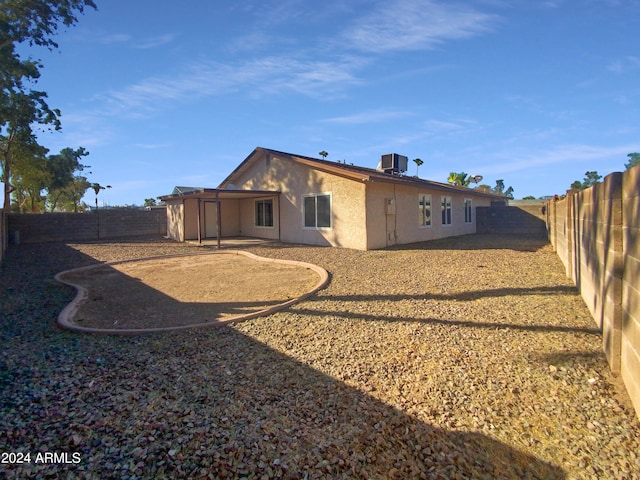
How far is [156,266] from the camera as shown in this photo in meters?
11.2

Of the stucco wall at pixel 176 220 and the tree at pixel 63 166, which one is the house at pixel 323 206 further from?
the tree at pixel 63 166

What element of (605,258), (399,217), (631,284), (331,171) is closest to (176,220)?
(331,171)

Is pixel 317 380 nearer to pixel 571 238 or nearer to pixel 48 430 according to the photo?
pixel 48 430

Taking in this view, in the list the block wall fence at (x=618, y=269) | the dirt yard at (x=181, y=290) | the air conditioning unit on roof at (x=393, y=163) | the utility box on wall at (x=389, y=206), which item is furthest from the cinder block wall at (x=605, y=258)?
the air conditioning unit on roof at (x=393, y=163)

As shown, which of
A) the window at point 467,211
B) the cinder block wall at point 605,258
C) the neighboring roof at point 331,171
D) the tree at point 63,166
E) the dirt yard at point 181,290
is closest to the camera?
the cinder block wall at point 605,258

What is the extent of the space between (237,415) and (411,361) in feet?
6.44

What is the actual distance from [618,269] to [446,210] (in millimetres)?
16449

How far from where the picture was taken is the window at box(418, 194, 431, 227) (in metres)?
16.8

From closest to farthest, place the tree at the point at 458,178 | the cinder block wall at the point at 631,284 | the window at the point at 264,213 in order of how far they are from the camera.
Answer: the cinder block wall at the point at 631,284 → the window at the point at 264,213 → the tree at the point at 458,178

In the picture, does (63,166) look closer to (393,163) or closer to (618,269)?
(393,163)

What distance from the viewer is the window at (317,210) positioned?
14.9m

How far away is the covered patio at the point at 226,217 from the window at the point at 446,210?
8504 mm

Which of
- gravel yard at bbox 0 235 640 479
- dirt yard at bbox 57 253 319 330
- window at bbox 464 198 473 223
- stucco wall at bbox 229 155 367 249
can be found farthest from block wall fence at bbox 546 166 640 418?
window at bbox 464 198 473 223

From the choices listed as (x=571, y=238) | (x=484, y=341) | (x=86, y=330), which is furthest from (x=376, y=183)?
(x=86, y=330)
